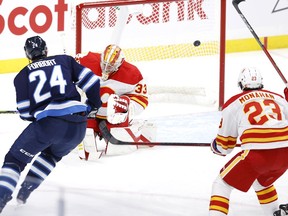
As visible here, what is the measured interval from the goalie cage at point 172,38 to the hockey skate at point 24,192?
6.46ft

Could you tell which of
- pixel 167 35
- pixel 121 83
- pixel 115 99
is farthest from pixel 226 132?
pixel 167 35

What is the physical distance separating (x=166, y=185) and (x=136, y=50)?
7.03 ft

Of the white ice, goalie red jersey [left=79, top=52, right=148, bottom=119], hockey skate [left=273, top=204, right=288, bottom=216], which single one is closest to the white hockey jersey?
hockey skate [left=273, top=204, right=288, bottom=216]

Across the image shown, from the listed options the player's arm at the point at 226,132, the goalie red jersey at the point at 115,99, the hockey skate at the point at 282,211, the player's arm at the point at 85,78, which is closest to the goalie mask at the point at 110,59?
the goalie red jersey at the point at 115,99

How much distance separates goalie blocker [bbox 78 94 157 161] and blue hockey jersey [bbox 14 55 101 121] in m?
0.87

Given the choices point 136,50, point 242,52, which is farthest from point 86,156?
point 242,52

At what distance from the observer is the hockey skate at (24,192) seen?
12.1 feet

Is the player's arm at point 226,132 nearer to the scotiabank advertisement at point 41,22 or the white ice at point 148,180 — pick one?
the white ice at point 148,180

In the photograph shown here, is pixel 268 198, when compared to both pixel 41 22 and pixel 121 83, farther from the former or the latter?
pixel 41 22

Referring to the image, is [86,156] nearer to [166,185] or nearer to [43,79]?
[166,185]

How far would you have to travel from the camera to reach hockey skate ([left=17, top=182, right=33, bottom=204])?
12.1 ft

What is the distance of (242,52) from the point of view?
7.46 metres

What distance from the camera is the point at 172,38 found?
609cm

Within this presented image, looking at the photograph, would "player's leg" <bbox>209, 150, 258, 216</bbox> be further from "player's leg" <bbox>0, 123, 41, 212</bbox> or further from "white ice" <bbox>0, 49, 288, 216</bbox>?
"player's leg" <bbox>0, 123, 41, 212</bbox>
